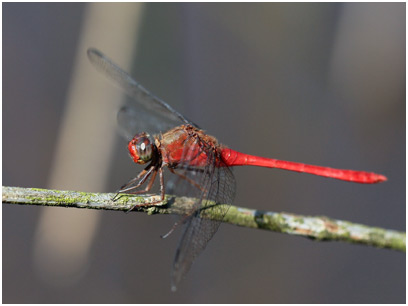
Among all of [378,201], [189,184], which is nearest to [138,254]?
[189,184]

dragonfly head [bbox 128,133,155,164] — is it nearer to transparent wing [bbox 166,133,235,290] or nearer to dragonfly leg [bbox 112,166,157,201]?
dragonfly leg [bbox 112,166,157,201]

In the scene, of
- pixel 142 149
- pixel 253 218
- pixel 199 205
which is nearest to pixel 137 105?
pixel 142 149

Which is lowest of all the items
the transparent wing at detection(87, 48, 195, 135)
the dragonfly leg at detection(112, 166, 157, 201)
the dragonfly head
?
the dragonfly leg at detection(112, 166, 157, 201)

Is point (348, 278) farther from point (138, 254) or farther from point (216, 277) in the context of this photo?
point (138, 254)

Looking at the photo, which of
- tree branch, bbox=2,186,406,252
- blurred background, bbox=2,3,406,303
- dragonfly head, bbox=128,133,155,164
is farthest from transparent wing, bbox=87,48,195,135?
tree branch, bbox=2,186,406,252

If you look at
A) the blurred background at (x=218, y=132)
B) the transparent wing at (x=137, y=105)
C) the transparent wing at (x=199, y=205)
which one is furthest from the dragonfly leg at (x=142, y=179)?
the blurred background at (x=218, y=132)

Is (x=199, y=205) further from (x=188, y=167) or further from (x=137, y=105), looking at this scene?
(x=137, y=105)

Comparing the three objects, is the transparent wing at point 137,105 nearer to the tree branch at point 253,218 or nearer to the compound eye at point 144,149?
the compound eye at point 144,149
